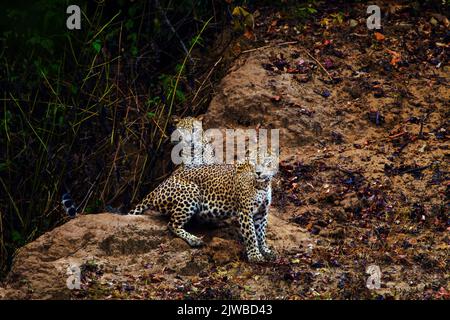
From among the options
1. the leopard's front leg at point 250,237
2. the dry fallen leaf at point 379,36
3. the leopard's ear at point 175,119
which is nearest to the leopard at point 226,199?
the leopard's front leg at point 250,237

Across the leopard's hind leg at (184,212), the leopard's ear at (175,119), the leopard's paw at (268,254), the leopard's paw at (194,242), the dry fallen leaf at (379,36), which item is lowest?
the leopard's paw at (268,254)

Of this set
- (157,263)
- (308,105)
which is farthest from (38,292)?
(308,105)

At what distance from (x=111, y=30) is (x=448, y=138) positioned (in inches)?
230

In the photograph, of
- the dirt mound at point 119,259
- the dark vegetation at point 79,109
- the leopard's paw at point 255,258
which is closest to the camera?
the dirt mound at point 119,259

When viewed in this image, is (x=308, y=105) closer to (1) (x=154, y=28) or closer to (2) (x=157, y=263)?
(1) (x=154, y=28)

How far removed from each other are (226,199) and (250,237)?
65 centimetres

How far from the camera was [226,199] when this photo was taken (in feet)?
44.1

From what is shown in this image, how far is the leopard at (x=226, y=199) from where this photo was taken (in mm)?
13148

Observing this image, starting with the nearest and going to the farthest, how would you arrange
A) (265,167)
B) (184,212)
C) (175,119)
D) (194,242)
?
(265,167), (194,242), (184,212), (175,119)

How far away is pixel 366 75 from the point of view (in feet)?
55.6

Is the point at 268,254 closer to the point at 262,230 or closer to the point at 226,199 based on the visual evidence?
the point at 262,230

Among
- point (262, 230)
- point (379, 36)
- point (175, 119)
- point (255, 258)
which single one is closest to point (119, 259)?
point (255, 258)

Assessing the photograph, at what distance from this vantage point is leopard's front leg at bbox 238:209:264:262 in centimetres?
1307

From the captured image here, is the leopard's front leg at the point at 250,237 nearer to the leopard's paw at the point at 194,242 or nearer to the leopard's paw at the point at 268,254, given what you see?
the leopard's paw at the point at 268,254
